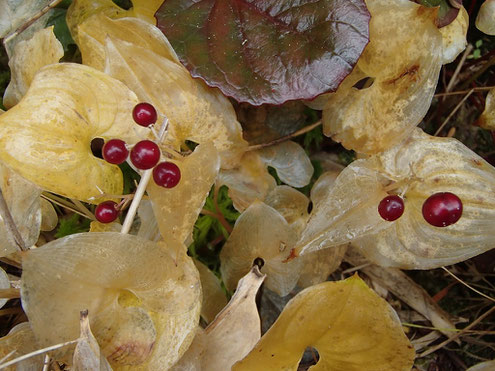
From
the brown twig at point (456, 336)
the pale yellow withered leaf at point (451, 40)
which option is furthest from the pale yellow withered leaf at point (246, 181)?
the brown twig at point (456, 336)

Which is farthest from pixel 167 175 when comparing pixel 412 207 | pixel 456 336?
pixel 456 336

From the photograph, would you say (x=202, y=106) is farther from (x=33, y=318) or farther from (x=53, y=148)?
(x=33, y=318)

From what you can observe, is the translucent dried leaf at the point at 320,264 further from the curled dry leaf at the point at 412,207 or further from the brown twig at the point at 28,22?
the brown twig at the point at 28,22

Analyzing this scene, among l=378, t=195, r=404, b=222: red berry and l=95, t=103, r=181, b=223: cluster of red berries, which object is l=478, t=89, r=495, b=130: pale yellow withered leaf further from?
l=95, t=103, r=181, b=223: cluster of red berries

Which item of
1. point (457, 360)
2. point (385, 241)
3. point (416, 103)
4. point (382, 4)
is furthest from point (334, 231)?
point (457, 360)

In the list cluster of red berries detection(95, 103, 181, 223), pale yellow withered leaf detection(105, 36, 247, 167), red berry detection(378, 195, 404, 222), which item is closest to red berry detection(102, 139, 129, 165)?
cluster of red berries detection(95, 103, 181, 223)

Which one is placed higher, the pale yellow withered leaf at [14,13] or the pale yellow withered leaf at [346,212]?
the pale yellow withered leaf at [14,13]
